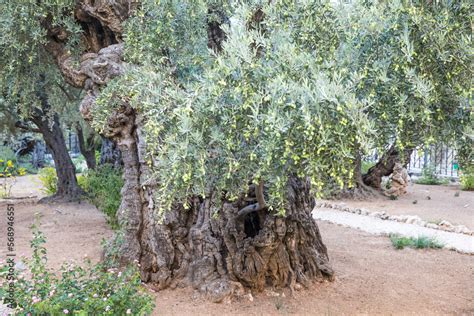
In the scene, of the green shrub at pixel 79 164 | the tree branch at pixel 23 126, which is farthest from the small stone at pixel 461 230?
the green shrub at pixel 79 164

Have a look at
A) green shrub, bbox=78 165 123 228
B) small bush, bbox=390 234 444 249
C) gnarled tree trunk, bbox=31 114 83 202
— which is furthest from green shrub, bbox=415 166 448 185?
gnarled tree trunk, bbox=31 114 83 202

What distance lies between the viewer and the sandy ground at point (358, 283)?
4.71 meters

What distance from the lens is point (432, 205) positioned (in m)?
11.6

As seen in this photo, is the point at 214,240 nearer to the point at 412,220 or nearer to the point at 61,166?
the point at 412,220

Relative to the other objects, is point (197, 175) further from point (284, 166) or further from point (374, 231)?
point (374, 231)

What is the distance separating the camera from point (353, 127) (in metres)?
2.74

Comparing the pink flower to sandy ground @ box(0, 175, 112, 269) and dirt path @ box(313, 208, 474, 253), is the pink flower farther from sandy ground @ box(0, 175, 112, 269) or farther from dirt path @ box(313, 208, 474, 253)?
dirt path @ box(313, 208, 474, 253)

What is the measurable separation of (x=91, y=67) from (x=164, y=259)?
2.44 meters

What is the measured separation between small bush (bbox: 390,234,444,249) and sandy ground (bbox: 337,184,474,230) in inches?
87.4

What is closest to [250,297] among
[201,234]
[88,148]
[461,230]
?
[201,234]

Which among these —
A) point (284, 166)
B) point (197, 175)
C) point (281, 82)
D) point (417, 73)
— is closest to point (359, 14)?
point (417, 73)

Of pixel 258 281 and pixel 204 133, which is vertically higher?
pixel 204 133

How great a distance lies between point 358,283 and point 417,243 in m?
2.31

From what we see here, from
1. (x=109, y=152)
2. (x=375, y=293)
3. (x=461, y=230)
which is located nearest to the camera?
(x=375, y=293)
